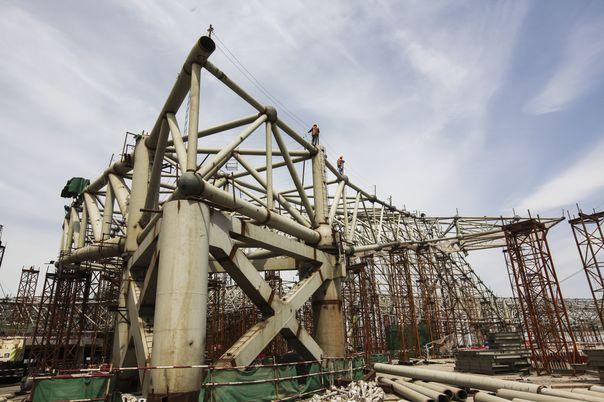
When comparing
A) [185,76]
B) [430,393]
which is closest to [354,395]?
[430,393]

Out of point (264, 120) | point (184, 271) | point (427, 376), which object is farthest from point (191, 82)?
point (427, 376)

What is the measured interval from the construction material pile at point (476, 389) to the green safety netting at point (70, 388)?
452 inches

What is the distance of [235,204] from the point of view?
15.8 meters

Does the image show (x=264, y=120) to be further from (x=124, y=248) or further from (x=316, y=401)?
(x=316, y=401)

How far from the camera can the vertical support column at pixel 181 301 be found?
38.7ft

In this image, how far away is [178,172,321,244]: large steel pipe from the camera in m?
13.7

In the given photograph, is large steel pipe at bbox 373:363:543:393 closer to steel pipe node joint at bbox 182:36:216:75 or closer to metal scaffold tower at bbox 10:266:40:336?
steel pipe node joint at bbox 182:36:216:75

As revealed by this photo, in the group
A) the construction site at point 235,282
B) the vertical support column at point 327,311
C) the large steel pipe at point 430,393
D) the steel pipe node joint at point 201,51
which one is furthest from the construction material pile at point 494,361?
the steel pipe node joint at point 201,51

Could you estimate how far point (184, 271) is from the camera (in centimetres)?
1277

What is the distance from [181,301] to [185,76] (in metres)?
10.2

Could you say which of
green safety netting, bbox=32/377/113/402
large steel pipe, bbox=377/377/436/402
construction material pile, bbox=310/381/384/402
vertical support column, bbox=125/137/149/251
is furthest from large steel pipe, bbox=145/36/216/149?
large steel pipe, bbox=377/377/436/402

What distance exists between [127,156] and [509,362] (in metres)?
30.7

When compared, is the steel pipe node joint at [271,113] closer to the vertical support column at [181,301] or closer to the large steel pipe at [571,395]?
the vertical support column at [181,301]

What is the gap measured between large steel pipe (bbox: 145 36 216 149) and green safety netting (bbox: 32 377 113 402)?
11913 millimetres
